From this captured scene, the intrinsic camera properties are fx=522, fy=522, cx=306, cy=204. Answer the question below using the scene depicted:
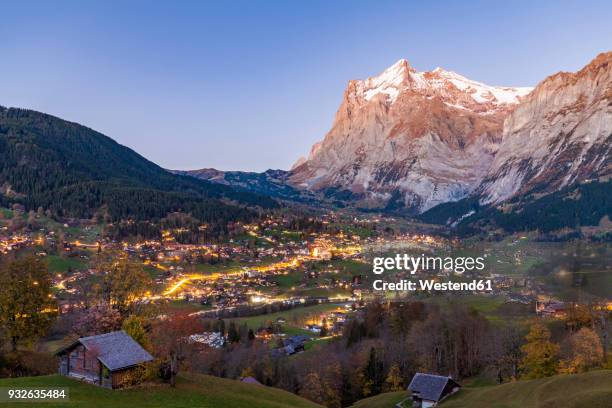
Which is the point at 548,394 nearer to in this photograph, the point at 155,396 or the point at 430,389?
the point at 430,389

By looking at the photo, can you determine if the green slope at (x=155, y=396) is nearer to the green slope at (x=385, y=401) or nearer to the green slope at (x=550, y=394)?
the green slope at (x=385, y=401)

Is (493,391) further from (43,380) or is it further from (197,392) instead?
(43,380)

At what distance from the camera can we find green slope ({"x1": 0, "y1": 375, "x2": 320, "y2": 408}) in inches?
1729

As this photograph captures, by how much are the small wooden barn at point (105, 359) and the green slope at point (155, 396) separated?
3.96 feet

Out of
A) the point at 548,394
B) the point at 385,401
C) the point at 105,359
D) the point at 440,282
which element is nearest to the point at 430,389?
the point at 385,401

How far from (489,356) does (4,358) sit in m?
77.9

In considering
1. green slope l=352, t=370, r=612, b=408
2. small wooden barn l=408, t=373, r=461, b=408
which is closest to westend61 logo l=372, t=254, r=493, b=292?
small wooden barn l=408, t=373, r=461, b=408

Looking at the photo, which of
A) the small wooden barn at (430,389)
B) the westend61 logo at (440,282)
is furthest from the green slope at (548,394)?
the westend61 logo at (440,282)

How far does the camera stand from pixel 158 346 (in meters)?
62.0

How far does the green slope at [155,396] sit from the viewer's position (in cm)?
4391

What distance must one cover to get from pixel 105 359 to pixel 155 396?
636 centimetres

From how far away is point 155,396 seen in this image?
4775 centimetres

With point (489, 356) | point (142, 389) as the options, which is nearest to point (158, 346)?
point (142, 389)

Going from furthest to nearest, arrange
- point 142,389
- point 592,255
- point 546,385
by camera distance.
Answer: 1. point 592,255
2. point 546,385
3. point 142,389
